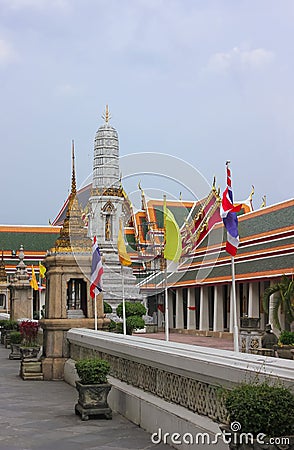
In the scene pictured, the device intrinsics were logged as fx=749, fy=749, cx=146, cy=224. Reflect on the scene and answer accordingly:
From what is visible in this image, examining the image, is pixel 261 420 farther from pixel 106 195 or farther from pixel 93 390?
pixel 106 195

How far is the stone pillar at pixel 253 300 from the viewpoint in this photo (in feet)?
109

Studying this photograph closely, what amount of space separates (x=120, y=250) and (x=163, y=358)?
8.70 metres

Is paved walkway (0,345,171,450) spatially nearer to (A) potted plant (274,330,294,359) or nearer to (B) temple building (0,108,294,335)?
(A) potted plant (274,330,294,359)

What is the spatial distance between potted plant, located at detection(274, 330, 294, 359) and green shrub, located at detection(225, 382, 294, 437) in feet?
40.2

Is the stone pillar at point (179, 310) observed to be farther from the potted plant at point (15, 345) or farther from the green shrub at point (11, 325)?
the potted plant at point (15, 345)

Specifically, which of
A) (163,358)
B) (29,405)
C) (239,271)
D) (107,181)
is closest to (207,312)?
(239,271)

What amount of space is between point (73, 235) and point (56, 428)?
7.65 metres

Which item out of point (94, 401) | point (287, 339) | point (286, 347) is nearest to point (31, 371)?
point (94, 401)

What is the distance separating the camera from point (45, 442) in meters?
8.48

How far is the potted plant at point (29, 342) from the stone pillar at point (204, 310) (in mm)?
20208

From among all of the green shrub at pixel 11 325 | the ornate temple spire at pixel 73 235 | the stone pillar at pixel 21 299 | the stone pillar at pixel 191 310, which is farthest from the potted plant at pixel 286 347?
the stone pillar at pixel 191 310

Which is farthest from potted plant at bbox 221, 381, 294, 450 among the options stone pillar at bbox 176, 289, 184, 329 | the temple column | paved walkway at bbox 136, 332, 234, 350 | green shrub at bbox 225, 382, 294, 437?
the temple column

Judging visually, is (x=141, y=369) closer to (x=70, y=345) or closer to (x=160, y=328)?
(x=70, y=345)

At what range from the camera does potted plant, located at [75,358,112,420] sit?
9992mm
